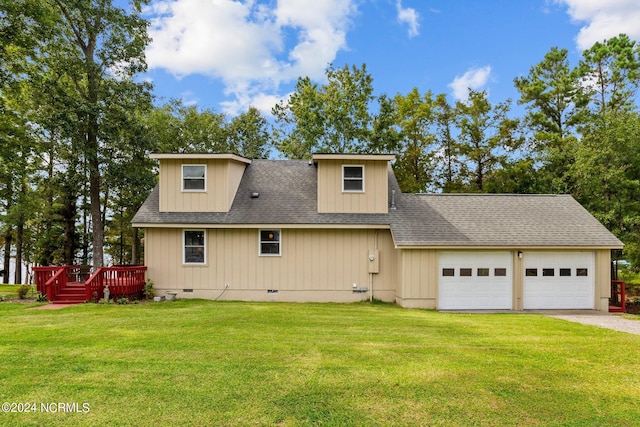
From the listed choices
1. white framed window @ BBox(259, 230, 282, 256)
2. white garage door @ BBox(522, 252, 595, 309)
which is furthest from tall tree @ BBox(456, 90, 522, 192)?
white framed window @ BBox(259, 230, 282, 256)

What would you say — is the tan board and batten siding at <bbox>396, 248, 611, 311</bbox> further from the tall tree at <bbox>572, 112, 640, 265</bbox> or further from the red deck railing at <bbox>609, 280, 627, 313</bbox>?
the tall tree at <bbox>572, 112, 640, 265</bbox>

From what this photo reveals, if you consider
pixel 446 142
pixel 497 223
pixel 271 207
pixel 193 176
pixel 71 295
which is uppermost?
pixel 446 142

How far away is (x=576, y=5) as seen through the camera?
1783 centimetres

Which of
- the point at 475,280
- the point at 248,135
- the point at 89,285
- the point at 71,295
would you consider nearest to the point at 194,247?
the point at 89,285

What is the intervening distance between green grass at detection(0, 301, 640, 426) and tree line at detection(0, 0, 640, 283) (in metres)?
10.2

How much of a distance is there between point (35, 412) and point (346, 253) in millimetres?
9812

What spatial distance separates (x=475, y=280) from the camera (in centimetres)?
1209

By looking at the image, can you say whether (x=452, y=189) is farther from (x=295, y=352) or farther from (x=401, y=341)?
(x=295, y=352)

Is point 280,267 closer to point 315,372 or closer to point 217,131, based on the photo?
point 315,372

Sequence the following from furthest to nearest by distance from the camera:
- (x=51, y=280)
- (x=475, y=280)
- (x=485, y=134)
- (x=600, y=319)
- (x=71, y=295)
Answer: (x=485, y=134)
(x=475, y=280)
(x=71, y=295)
(x=51, y=280)
(x=600, y=319)

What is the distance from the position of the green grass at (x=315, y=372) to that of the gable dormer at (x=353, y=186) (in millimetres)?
5221

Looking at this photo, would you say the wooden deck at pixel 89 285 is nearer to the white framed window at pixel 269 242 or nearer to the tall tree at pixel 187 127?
the white framed window at pixel 269 242

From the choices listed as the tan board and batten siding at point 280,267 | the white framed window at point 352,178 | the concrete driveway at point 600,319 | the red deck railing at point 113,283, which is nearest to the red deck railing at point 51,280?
the red deck railing at point 113,283

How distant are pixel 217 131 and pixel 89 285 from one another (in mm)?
16770
